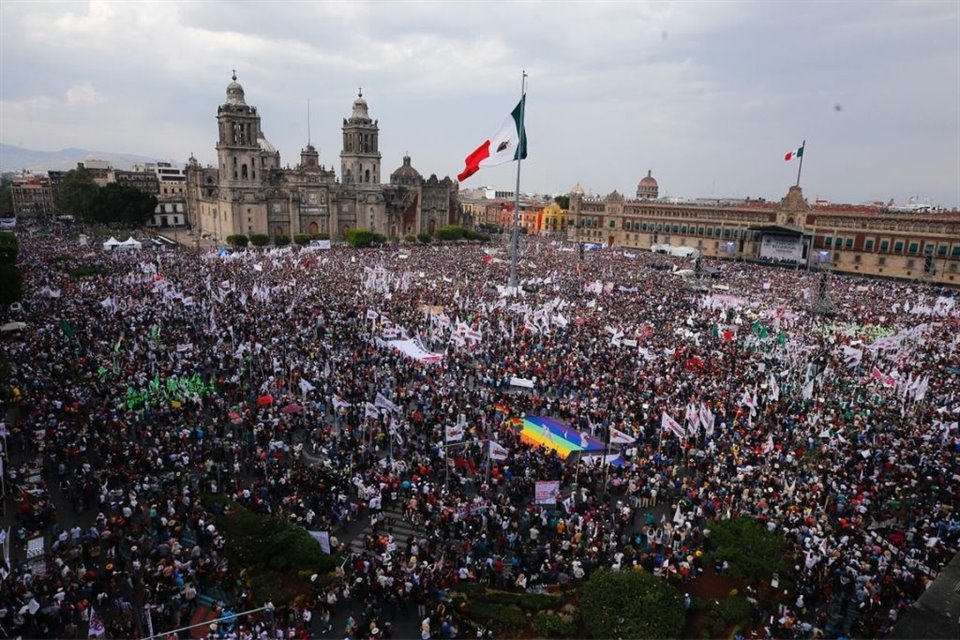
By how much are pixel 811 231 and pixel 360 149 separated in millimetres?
63219

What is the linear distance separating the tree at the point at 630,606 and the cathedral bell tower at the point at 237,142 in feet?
254

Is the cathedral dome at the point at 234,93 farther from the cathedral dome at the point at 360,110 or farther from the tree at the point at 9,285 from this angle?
the tree at the point at 9,285

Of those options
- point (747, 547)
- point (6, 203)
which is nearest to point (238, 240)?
point (747, 547)

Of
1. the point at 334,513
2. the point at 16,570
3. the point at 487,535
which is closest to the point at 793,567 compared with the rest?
the point at 487,535

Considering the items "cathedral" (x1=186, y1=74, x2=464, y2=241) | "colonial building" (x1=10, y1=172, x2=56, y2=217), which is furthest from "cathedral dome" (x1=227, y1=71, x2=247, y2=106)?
"colonial building" (x1=10, y1=172, x2=56, y2=217)

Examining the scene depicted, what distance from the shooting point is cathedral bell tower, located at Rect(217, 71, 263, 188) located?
7669cm

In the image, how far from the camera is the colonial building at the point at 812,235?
64.1m

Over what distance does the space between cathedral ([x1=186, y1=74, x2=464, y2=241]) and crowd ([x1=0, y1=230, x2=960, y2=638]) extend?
46496 millimetres

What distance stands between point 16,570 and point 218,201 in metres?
75.8

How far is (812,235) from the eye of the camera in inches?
2763

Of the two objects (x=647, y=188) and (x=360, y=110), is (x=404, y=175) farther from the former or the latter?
(x=647, y=188)

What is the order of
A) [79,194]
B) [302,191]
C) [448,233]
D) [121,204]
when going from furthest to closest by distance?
[448,233], [79,194], [121,204], [302,191]

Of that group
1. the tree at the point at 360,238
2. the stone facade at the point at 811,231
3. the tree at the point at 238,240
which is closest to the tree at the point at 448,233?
the tree at the point at 360,238

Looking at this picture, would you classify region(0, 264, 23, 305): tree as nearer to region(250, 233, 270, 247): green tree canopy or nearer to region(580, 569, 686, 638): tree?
region(580, 569, 686, 638): tree
